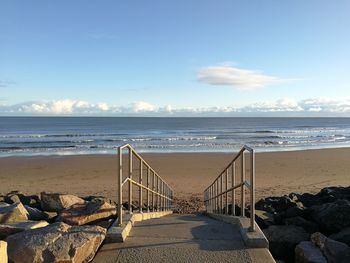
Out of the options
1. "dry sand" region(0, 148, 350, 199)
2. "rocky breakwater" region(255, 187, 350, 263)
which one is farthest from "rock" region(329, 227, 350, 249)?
"dry sand" region(0, 148, 350, 199)

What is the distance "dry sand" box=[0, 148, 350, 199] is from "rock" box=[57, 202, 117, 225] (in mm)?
7950

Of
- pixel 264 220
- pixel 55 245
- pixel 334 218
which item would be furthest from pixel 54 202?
pixel 334 218

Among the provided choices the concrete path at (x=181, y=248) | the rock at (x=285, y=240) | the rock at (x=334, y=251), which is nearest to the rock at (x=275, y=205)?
the rock at (x=285, y=240)

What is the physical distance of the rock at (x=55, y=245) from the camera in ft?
11.9

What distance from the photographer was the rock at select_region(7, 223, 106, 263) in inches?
143

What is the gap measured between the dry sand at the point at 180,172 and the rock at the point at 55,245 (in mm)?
9741

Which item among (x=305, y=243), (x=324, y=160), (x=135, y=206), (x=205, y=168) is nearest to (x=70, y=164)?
(x=205, y=168)

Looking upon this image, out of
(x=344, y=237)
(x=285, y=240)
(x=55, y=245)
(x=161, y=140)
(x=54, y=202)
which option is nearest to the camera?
(x=55, y=245)

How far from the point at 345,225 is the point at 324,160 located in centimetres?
1848

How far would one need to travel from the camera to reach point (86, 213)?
5.51m

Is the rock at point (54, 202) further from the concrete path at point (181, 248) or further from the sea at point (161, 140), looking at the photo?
the sea at point (161, 140)

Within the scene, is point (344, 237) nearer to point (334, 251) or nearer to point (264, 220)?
point (334, 251)

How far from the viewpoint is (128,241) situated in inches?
174

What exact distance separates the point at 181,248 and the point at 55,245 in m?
1.25
